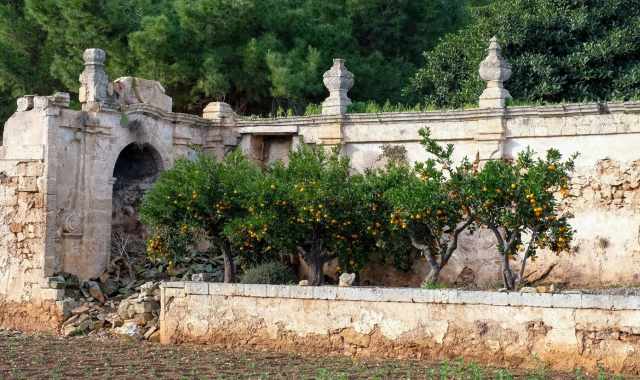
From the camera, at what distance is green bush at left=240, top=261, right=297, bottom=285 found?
18766mm

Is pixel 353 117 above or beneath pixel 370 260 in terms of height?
above

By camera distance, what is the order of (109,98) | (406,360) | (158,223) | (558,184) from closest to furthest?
(406,360), (558,184), (158,223), (109,98)

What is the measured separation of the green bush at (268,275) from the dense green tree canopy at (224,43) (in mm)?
6681

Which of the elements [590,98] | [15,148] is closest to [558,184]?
[590,98]

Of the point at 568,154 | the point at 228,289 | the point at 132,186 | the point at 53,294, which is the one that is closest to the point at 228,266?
the point at 228,289

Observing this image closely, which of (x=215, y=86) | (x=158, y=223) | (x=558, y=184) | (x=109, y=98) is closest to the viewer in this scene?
(x=558, y=184)

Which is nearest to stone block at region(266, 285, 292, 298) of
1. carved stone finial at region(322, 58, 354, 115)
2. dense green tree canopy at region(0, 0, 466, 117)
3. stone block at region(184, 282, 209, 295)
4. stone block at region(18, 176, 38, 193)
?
stone block at region(184, 282, 209, 295)

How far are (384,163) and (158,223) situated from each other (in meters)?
4.21

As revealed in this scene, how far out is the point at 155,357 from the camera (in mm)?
15617

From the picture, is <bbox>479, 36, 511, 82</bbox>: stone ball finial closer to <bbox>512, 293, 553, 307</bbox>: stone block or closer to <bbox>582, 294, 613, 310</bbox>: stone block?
<bbox>512, 293, 553, 307</bbox>: stone block

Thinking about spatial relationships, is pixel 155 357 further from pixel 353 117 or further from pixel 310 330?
pixel 353 117

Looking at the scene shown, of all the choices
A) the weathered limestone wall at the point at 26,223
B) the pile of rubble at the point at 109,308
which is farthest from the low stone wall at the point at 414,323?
the weathered limestone wall at the point at 26,223

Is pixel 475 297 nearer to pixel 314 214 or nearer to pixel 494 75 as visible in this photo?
pixel 314 214

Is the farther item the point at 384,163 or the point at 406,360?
the point at 384,163
